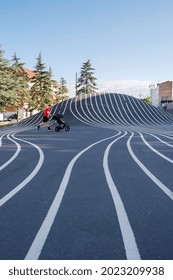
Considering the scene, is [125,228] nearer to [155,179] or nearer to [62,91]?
[155,179]

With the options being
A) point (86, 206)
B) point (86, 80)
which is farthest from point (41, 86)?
point (86, 206)

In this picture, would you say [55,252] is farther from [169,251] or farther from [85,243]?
[169,251]

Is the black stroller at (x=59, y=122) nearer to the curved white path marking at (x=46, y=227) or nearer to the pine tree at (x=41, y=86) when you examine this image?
the curved white path marking at (x=46, y=227)

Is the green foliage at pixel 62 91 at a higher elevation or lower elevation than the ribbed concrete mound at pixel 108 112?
higher

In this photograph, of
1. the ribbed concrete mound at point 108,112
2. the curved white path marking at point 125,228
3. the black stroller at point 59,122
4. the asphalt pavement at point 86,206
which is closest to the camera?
the curved white path marking at point 125,228

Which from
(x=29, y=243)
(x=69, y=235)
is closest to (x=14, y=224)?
(x=29, y=243)

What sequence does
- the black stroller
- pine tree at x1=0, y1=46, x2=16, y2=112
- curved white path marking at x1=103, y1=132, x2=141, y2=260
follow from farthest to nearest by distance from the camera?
1. pine tree at x1=0, y1=46, x2=16, y2=112
2. the black stroller
3. curved white path marking at x1=103, y1=132, x2=141, y2=260

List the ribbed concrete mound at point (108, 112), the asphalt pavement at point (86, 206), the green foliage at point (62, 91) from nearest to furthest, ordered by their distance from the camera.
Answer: the asphalt pavement at point (86, 206), the ribbed concrete mound at point (108, 112), the green foliage at point (62, 91)

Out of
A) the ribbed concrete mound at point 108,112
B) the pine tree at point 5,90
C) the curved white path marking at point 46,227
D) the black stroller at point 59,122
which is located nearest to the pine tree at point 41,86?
the ribbed concrete mound at point 108,112

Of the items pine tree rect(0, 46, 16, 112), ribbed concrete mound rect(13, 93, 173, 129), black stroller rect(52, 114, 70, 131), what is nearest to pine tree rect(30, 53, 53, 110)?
ribbed concrete mound rect(13, 93, 173, 129)

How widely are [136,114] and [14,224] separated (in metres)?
33.7

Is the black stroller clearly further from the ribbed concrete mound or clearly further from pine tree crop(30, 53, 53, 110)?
pine tree crop(30, 53, 53, 110)
